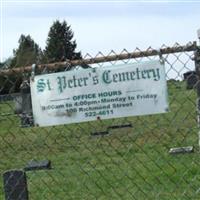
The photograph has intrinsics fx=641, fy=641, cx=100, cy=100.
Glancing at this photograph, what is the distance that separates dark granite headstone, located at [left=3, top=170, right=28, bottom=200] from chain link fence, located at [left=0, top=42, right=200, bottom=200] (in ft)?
0.33

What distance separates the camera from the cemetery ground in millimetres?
8406

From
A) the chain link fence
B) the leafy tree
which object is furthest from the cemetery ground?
the leafy tree

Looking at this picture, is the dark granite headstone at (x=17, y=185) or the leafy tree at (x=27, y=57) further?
the leafy tree at (x=27, y=57)

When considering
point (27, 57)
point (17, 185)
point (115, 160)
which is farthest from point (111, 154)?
point (27, 57)

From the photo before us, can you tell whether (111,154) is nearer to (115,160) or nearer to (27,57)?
(115,160)

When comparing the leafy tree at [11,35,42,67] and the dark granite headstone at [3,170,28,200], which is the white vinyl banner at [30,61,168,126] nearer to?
the dark granite headstone at [3,170,28,200]

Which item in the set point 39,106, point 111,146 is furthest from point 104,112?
point 111,146

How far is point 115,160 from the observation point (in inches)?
441

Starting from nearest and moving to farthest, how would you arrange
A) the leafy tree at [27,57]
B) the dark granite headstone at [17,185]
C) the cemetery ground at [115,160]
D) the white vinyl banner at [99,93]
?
the white vinyl banner at [99,93], the dark granite headstone at [17,185], the cemetery ground at [115,160], the leafy tree at [27,57]

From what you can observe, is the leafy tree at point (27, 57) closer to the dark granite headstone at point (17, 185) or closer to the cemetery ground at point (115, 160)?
the dark granite headstone at point (17, 185)

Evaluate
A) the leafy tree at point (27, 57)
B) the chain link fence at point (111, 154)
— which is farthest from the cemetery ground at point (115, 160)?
the leafy tree at point (27, 57)

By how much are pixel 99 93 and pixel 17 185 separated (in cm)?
103

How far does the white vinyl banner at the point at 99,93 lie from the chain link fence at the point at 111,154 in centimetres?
15

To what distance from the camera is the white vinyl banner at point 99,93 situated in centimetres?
497
